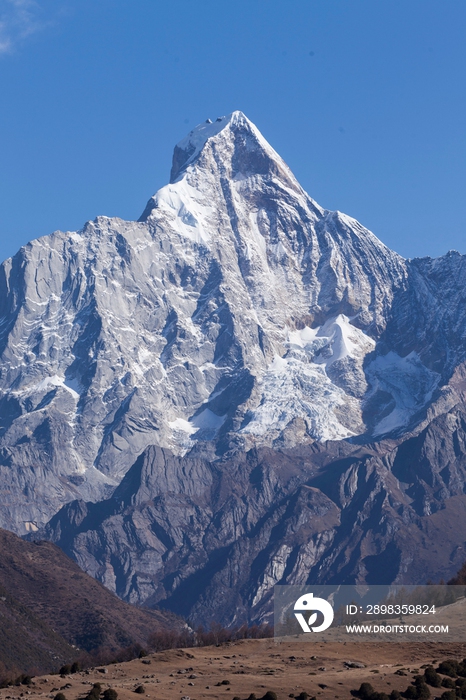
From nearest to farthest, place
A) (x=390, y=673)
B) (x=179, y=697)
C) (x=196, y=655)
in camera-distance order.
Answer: (x=179, y=697)
(x=390, y=673)
(x=196, y=655)

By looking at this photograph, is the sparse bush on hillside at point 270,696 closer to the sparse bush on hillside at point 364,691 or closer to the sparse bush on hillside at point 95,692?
the sparse bush on hillside at point 364,691

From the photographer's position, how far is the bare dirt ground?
407 feet

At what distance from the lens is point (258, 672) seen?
445 ft

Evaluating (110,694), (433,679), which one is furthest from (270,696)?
(433,679)

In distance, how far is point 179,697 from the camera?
121 m

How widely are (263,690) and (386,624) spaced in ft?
122

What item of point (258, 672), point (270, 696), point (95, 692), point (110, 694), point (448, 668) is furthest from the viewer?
point (258, 672)

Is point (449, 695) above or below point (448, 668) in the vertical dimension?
below

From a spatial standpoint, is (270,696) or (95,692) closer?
(95,692)

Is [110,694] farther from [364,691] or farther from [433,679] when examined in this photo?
[433,679]

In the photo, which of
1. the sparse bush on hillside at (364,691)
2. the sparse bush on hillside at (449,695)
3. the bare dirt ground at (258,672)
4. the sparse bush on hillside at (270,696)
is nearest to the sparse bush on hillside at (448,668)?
the bare dirt ground at (258,672)

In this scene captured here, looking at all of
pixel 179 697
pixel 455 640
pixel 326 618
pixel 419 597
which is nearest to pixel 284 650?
pixel 326 618

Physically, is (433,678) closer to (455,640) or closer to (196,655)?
(455,640)

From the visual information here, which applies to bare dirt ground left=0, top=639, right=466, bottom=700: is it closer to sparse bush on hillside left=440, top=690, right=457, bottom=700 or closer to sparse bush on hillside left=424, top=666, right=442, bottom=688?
sparse bush on hillside left=424, top=666, right=442, bottom=688
